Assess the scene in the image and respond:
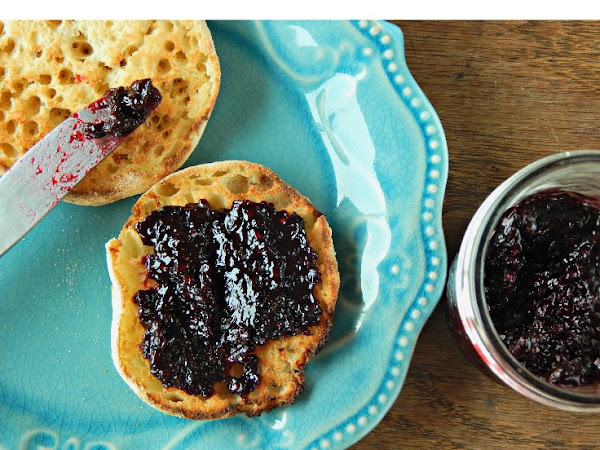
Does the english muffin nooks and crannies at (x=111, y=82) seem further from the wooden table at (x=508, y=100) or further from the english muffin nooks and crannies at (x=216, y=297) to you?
the wooden table at (x=508, y=100)

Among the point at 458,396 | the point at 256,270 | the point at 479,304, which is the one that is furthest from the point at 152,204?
the point at 458,396

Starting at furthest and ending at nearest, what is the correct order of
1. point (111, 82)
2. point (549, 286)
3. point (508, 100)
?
1. point (508, 100)
2. point (111, 82)
3. point (549, 286)

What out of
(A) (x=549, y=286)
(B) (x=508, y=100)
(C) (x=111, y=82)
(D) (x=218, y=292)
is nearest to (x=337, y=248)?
(D) (x=218, y=292)

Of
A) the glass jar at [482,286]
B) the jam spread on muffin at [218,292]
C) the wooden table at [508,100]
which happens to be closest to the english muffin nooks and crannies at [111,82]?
the jam spread on muffin at [218,292]

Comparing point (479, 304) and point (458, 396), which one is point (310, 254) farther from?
point (458, 396)

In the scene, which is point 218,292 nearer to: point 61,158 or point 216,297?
point 216,297
